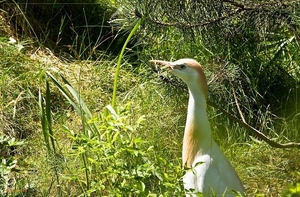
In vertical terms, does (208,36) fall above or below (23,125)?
above

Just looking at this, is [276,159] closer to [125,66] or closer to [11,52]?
[125,66]

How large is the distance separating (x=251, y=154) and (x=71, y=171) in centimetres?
92

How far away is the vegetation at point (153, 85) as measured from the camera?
3.35 metres

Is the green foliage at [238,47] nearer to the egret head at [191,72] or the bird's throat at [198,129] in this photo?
the egret head at [191,72]

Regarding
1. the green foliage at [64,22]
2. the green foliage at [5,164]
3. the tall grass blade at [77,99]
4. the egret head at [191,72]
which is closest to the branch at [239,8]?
the egret head at [191,72]

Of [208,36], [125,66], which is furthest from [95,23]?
[208,36]

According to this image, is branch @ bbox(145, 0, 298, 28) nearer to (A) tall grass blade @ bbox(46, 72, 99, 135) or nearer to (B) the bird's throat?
(B) the bird's throat

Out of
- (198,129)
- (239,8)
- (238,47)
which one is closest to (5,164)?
(198,129)

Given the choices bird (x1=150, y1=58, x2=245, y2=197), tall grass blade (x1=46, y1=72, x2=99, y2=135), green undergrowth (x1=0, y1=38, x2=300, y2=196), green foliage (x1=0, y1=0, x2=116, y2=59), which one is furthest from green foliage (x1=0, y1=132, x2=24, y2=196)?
green foliage (x1=0, y1=0, x2=116, y2=59)

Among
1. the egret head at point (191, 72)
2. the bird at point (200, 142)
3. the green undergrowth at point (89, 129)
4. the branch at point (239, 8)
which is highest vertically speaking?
the branch at point (239, 8)

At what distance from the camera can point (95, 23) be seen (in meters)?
5.04

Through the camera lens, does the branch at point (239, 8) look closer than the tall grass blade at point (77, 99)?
No

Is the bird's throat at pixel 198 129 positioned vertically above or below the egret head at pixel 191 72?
below

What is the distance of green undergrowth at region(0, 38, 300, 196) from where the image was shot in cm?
319
